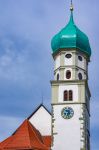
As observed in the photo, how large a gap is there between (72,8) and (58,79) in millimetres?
7773

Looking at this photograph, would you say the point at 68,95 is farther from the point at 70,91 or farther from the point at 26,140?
the point at 26,140

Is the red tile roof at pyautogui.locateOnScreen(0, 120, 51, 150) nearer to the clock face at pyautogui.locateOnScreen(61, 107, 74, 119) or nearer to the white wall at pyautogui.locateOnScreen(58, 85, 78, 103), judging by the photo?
the clock face at pyautogui.locateOnScreen(61, 107, 74, 119)

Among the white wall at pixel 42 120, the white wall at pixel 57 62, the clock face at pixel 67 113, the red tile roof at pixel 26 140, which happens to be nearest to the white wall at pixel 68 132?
the clock face at pixel 67 113

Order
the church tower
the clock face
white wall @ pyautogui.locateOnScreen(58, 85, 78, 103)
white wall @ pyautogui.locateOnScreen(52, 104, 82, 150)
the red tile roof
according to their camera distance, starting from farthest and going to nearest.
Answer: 1. white wall @ pyautogui.locateOnScreen(58, 85, 78, 103)
2. the clock face
3. the church tower
4. white wall @ pyautogui.locateOnScreen(52, 104, 82, 150)
5. the red tile roof

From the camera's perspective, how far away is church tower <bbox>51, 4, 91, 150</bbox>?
53.8 m

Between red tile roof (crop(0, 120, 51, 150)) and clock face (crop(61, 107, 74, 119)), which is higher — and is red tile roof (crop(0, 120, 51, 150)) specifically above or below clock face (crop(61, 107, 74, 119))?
below

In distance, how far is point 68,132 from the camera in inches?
2120

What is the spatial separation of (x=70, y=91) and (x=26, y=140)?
19.1 ft

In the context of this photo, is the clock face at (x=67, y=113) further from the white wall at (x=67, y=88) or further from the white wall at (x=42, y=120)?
the white wall at (x=42, y=120)

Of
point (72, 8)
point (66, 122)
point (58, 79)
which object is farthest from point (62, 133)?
point (72, 8)

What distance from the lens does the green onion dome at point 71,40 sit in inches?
2235

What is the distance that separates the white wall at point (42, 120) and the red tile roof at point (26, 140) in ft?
2.62

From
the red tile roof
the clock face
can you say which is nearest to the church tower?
the clock face

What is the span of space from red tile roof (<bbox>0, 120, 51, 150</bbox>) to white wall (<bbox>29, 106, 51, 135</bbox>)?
798 mm
